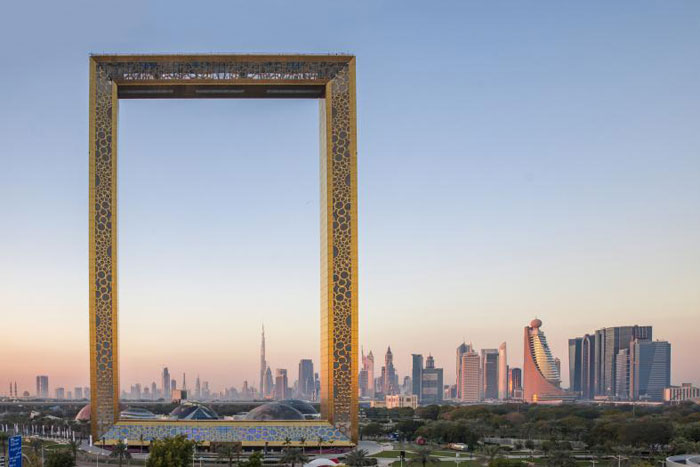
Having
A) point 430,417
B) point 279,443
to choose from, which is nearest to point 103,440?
point 279,443

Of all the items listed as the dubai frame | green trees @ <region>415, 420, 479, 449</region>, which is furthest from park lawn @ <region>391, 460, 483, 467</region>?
green trees @ <region>415, 420, 479, 449</region>

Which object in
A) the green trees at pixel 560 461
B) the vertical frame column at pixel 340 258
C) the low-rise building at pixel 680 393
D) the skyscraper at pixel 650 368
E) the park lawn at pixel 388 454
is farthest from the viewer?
the skyscraper at pixel 650 368

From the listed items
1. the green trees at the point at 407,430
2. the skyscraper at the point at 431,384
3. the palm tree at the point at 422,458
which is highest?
the palm tree at the point at 422,458

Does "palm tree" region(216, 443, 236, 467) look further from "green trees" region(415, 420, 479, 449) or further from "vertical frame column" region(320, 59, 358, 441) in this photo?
"green trees" region(415, 420, 479, 449)

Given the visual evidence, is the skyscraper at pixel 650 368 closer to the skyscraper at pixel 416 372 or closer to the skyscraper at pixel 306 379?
the skyscraper at pixel 416 372

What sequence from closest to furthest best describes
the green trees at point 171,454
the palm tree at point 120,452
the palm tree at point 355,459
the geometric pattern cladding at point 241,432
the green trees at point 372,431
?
the green trees at point 171,454, the palm tree at point 355,459, the palm tree at point 120,452, the geometric pattern cladding at point 241,432, the green trees at point 372,431

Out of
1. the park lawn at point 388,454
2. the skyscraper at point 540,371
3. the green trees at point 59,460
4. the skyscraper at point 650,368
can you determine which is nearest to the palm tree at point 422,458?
the park lawn at point 388,454

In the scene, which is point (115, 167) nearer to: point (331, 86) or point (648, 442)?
point (331, 86)
